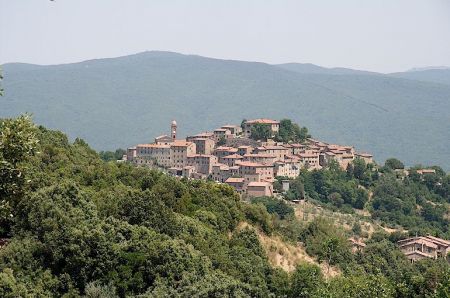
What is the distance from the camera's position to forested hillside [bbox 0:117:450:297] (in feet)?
49.4

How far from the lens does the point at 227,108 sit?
180 meters

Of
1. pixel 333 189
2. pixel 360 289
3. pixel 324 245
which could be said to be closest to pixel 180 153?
pixel 333 189

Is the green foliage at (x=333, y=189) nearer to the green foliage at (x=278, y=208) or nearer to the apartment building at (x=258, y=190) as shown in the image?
the apartment building at (x=258, y=190)

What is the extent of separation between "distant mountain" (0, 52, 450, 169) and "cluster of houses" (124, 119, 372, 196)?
80.0 metres

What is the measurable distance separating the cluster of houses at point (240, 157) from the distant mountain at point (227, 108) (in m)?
80.0

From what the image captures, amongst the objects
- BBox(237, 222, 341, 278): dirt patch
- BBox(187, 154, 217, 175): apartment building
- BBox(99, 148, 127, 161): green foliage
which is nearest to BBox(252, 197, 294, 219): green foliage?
BBox(187, 154, 217, 175): apartment building

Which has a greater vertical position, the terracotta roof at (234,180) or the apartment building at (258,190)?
the terracotta roof at (234,180)

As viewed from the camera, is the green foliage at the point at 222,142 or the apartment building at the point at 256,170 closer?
the apartment building at the point at 256,170

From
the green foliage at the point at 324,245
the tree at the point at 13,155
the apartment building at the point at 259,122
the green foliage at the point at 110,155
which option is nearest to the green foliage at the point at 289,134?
the apartment building at the point at 259,122

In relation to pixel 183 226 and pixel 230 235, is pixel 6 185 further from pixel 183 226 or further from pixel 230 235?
pixel 230 235

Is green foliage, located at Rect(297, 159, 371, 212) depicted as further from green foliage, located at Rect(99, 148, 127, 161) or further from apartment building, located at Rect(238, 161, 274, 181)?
green foliage, located at Rect(99, 148, 127, 161)

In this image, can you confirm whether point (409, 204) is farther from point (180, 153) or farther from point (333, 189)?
point (180, 153)

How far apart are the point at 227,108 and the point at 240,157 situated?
128646mm

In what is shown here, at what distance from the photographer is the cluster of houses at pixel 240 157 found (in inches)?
1946
